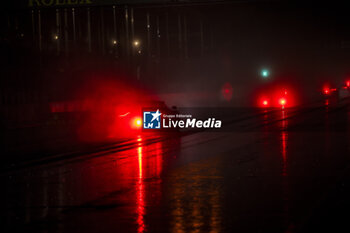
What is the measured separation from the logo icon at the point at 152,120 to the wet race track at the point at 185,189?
551cm

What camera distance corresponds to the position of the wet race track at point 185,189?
8195mm

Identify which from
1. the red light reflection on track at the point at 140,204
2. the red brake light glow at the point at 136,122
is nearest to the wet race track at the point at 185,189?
the red light reflection on track at the point at 140,204

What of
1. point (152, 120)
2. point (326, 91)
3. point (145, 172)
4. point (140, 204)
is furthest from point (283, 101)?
point (140, 204)

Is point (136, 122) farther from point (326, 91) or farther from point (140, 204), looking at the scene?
point (326, 91)

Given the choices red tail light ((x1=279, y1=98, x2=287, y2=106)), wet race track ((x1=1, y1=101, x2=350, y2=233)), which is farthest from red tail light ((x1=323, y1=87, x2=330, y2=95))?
wet race track ((x1=1, y1=101, x2=350, y2=233))

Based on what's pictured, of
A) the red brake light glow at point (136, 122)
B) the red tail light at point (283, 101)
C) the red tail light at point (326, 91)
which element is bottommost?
the red brake light glow at point (136, 122)

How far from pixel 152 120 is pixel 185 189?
14.8 meters

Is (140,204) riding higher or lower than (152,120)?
lower

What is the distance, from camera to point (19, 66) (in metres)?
49.9

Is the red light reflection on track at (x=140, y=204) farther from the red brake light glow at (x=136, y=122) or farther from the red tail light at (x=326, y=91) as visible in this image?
the red tail light at (x=326, y=91)

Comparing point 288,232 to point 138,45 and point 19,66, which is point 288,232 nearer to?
point 19,66

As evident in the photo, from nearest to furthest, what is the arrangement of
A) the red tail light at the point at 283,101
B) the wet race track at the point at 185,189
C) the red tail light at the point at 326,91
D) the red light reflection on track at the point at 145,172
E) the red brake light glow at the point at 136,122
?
the wet race track at the point at 185,189 < the red light reflection on track at the point at 145,172 < the red brake light glow at the point at 136,122 < the red tail light at the point at 283,101 < the red tail light at the point at 326,91

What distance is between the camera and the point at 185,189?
11156 millimetres

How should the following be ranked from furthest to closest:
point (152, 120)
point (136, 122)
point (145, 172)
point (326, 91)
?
point (326, 91), point (152, 120), point (136, 122), point (145, 172)
